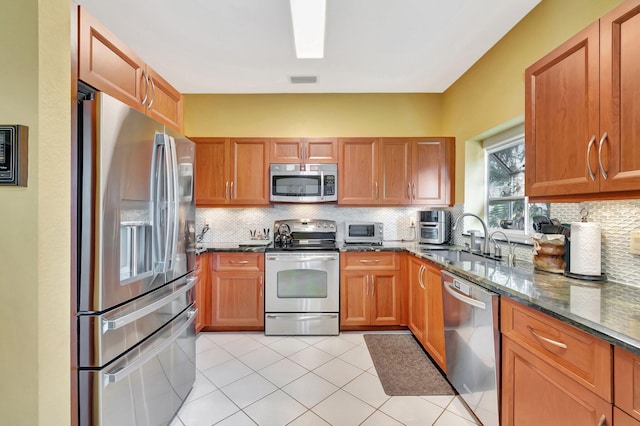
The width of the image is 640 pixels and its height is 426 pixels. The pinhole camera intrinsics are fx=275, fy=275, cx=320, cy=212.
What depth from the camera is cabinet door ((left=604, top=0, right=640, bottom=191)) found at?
1.07 meters

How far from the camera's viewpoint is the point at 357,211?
3.51 metres

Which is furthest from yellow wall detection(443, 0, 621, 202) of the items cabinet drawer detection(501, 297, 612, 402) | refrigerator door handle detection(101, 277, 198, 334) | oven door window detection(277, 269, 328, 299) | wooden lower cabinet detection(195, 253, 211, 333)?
wooden lower cabinet detection(195, 253, 211, 333)

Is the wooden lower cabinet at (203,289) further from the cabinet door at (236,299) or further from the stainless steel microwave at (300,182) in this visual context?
the stainless steel microwave at (300,182)

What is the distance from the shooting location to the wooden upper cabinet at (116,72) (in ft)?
3.79

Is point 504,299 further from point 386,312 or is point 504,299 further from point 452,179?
point 452,179

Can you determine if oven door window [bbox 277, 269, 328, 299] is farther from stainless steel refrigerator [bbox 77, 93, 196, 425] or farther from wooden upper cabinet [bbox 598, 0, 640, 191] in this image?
wooden upper cabinet [bbox 598, 0, 640, 191]

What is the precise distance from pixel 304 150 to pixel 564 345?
8.96 feet

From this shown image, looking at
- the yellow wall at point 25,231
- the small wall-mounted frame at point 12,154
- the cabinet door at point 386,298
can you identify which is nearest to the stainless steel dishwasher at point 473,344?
the cabinet door at point 386,298

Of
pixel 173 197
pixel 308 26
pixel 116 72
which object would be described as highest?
pixel 308 26

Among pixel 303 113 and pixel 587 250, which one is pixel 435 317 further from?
pixel 303 113

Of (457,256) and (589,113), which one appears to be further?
(457,256)

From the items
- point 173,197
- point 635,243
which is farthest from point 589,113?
point 173,197

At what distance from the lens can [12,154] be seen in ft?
3.02

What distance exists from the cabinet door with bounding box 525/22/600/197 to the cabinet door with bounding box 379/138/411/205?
162 cm
